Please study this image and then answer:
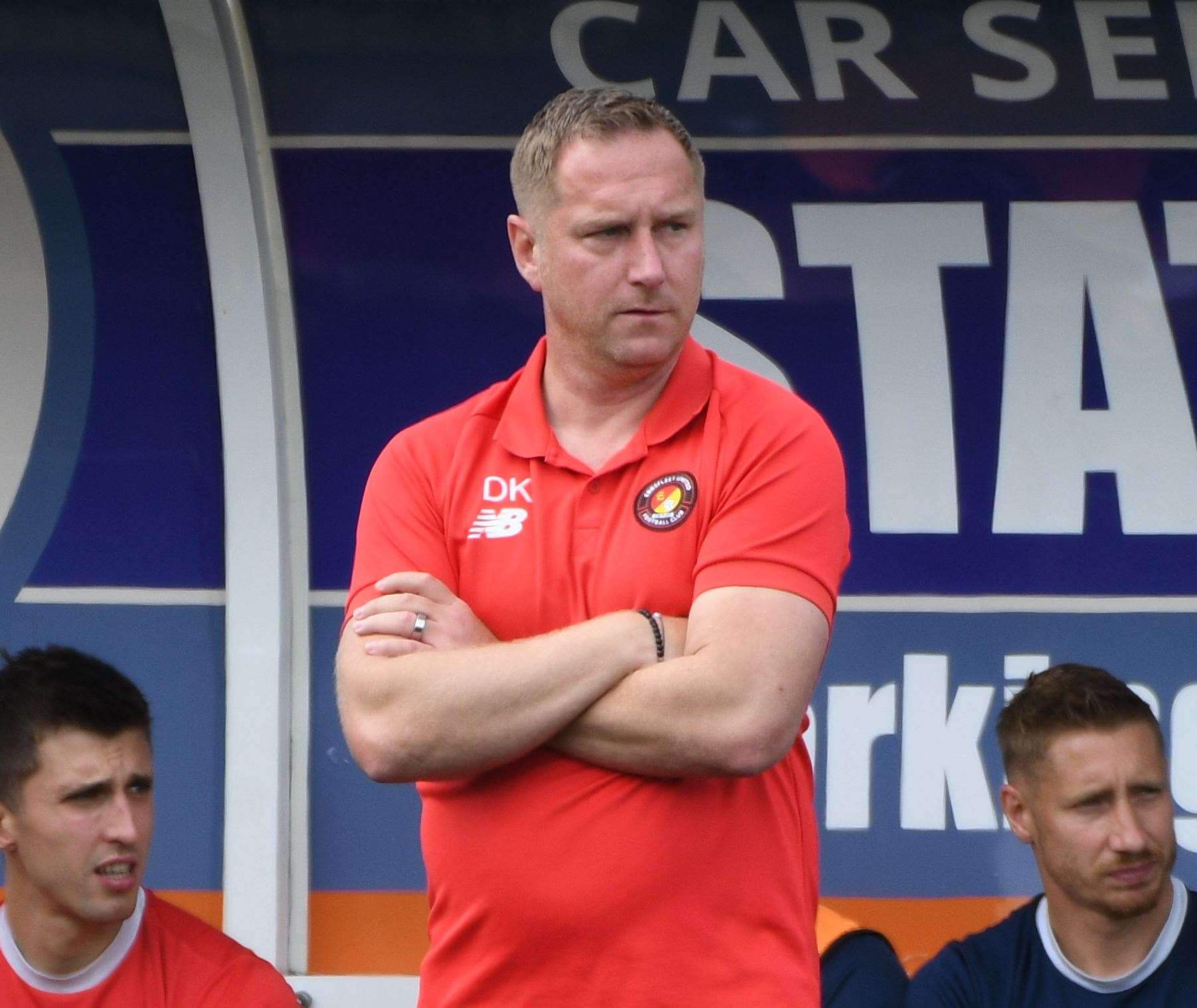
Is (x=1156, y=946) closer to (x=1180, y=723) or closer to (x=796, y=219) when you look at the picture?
(x=1180, y=723)

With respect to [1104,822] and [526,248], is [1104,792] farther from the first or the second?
[526,248]

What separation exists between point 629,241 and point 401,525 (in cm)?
44

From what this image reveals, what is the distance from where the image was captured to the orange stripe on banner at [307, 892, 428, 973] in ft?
11.5

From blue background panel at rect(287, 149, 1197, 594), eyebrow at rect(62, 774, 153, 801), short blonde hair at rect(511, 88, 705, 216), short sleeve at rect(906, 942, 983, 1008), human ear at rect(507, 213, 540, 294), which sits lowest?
short sleeve at rect(906, 942, 983, 1008)

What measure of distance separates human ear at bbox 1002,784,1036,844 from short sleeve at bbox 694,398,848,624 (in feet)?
2.89

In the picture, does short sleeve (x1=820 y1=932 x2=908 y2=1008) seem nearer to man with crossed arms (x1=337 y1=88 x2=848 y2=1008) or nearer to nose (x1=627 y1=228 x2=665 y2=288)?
man with crossed arms (x1=337 y1=88 x2=848 y2=1008)

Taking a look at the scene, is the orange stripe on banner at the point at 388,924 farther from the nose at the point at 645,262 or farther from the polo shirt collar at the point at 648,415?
the nose at the point at 645,262

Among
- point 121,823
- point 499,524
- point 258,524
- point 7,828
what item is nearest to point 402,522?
point 499,524

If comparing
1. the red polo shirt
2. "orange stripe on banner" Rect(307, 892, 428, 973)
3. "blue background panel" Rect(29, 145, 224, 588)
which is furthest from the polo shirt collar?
"orange stripe on banner" Rect(307, 892, 428, 973)

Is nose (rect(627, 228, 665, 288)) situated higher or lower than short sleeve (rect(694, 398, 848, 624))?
higher

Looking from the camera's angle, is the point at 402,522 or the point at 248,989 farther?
the point at 248,989

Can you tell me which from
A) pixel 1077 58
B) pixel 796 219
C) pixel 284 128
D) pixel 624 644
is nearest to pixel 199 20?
pixel 284 128

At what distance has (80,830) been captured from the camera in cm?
270

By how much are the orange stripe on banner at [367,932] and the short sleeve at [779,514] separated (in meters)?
Answer: 1.68
